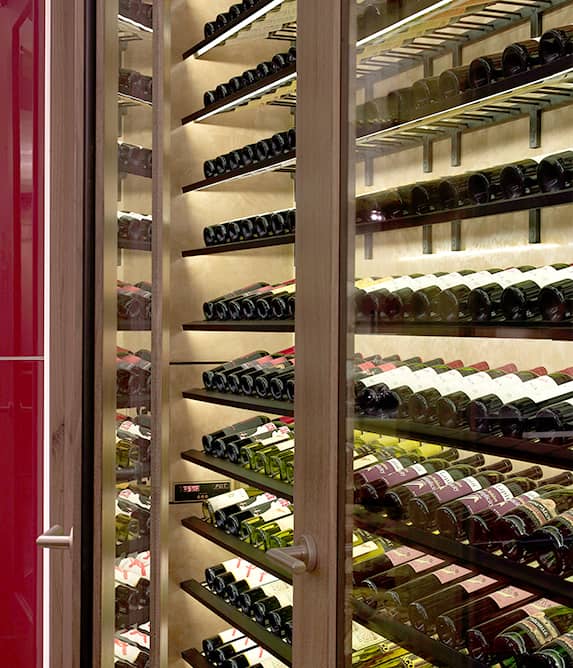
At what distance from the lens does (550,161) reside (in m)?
1.13

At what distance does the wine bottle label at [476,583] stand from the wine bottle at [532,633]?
54 millimetres

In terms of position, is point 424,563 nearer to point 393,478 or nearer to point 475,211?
point 393,478

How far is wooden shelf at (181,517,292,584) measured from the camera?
264 cm

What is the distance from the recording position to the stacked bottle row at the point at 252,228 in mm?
2941

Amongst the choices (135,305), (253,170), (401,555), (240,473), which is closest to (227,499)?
(240,473)

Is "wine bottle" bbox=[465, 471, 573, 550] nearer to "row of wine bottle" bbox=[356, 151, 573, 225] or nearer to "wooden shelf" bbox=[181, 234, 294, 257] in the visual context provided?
"row of wine bottle" bbox=[356, 151, 573, 225]

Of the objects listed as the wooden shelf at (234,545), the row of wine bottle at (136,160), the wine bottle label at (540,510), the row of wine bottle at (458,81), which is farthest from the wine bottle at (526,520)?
the wooden shelf at (234,545)

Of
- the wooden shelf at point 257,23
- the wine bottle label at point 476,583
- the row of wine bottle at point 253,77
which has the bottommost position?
the wine bottle label at point 476,583

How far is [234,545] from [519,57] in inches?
82.3

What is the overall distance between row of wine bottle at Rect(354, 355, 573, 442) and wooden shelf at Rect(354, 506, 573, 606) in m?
0.14

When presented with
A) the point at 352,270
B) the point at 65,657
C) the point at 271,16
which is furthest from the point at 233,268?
the point at 352,270

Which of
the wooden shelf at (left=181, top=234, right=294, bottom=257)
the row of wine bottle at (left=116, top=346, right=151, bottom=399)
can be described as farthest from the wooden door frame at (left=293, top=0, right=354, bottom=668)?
the wooden shelf at (left=181, top=234, right=294, bottom=257)

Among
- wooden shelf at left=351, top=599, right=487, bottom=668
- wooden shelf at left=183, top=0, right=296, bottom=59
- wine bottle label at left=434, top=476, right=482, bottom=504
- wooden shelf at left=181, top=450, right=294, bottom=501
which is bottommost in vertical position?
wooden shelf at left=181, top=450, right=294, bottom=501

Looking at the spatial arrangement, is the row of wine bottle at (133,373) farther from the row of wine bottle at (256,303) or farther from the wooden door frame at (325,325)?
the row of wine bottle at (256,303)
